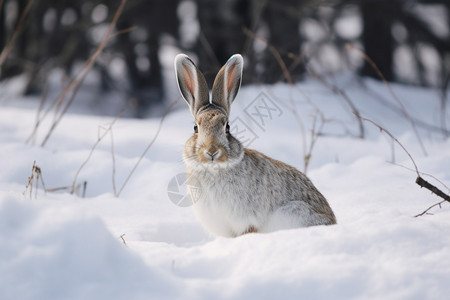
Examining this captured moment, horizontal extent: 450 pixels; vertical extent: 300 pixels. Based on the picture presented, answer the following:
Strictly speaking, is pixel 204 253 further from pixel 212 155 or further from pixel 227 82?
pixel 227 82

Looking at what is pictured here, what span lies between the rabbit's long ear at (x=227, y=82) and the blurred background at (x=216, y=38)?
14.0 feet

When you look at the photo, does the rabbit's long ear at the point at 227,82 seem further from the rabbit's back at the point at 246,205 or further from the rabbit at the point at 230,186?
the rabbit's back at the point at 246,205

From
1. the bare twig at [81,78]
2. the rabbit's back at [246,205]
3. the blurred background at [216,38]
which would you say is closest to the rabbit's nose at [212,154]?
the rabbit's back at [246,205]

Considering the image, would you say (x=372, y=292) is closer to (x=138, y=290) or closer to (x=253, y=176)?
(x=138, y=290)

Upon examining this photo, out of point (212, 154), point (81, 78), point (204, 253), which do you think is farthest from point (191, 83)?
point (81, 78)

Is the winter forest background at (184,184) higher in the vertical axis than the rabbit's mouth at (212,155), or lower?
lower

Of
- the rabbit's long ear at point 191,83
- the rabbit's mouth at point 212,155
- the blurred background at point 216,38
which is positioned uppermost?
the rabbit's long ear at point 191,83

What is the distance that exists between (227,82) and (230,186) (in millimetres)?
704

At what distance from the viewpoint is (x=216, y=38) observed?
834 centimetres

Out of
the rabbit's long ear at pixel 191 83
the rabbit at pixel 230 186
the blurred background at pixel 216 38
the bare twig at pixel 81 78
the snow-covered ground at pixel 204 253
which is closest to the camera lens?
the snow-covered ground at pixel 204 253

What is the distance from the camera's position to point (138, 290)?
1816 mm

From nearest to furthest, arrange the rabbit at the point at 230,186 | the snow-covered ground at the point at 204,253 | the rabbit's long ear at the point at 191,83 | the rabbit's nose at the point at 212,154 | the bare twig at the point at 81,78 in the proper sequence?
the snow-covered ground at the point at 204,253 → the rabbit's nose at the point at 212,154 → the rabbit at the point at 230,186 → the rabbit's long ear at the point at 191,83 → the bare twig at the point at 81,78

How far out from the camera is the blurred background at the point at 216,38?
26.9ft

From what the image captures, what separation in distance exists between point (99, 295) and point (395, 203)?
7.70ft
